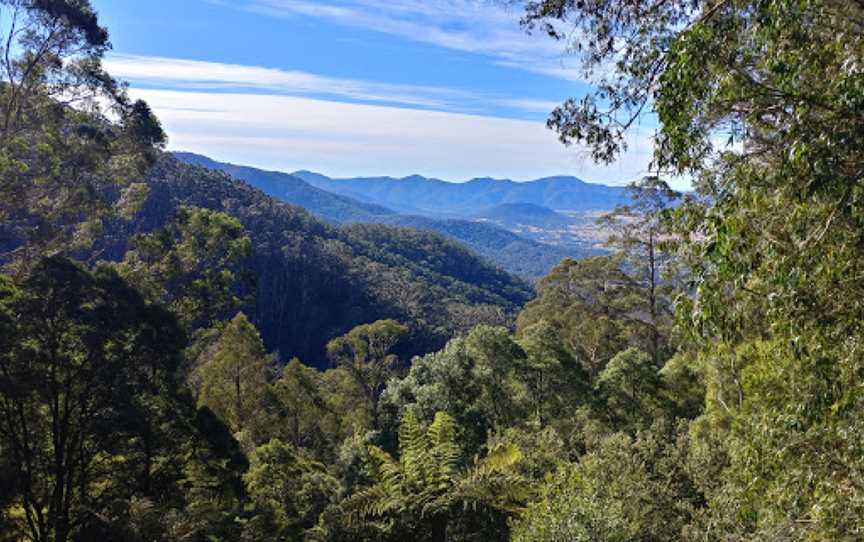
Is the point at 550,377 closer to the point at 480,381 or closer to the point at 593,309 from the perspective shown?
the point at 480,381

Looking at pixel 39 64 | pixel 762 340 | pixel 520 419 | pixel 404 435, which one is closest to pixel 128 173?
pixel 39 64

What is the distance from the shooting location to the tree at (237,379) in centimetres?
1970

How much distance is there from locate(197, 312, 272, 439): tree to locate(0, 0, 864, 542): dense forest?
0.08 meters

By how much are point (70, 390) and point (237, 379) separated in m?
11.6

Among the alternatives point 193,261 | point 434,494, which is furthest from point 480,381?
point 193,261

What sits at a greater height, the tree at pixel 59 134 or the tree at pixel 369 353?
the tree at pixel 59 134

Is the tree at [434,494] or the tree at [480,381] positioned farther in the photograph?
the tree at [480,381]

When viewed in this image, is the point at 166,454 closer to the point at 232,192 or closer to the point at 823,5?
the point at 823,5

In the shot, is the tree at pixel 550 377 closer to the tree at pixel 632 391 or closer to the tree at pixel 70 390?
the tree at pixel 632 391

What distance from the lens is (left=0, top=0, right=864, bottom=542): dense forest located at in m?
3.65

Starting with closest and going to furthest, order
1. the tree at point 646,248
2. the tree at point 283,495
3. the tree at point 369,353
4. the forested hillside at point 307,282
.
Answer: the tree at point 283,495
the tree at point 646,248
the tree at point 369,353
the forested hillside at point 307,282

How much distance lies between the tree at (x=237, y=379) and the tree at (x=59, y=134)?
6.63 m

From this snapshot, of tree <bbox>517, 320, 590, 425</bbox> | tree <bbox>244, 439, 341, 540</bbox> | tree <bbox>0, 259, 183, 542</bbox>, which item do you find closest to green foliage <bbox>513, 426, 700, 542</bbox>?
tree <bbox>517, 320, 590, 425</bbox>

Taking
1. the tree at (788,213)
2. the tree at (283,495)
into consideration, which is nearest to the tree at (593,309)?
the tree at (283,495)
